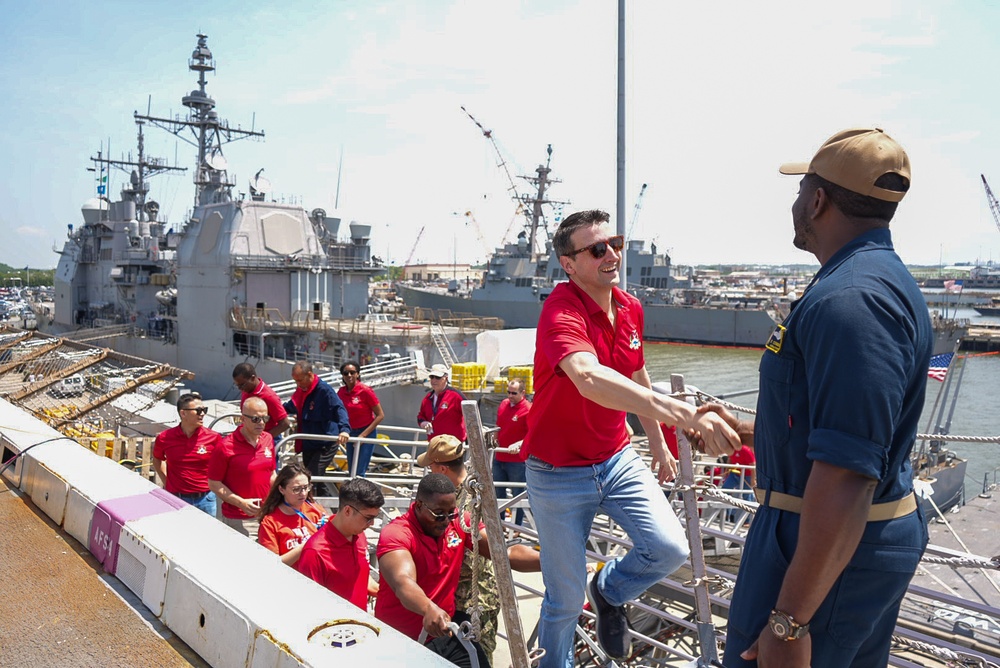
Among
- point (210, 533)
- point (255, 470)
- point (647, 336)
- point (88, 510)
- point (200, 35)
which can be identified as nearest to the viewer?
point (210, 533)

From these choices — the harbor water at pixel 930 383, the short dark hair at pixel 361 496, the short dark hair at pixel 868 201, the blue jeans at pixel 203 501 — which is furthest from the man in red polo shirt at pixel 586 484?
the harbor water at pixel 930 383

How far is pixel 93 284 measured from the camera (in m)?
39.1

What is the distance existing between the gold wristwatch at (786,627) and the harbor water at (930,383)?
16843 mm

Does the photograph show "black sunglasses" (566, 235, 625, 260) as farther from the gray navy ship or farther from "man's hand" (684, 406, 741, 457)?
the gray navy ship

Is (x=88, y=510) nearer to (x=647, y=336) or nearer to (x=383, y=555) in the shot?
(x=383, y=555)

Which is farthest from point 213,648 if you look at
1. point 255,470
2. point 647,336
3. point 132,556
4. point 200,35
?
point 647,336

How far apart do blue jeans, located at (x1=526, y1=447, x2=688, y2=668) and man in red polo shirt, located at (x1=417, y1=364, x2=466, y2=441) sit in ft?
16.6

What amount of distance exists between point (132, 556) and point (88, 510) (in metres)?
0.65

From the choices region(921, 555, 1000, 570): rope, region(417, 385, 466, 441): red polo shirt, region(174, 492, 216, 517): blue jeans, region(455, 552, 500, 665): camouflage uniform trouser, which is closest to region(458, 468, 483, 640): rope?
region(455, 552, 500, 665): camouflage uniform trouser

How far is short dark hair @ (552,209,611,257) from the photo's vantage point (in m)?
2.85

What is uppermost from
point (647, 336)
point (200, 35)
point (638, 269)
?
point (200, 35)

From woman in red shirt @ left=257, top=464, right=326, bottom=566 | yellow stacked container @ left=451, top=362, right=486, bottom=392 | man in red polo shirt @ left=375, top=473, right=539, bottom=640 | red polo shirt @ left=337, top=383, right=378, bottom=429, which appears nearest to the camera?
man in red polo shirt @ left=375, top=473, right=539, bottom=640

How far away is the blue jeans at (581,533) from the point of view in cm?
274

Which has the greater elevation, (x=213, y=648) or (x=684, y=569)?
(x=213, y=648)
